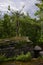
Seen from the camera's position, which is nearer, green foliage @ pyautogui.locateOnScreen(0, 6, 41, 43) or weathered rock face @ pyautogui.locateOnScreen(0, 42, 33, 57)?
weathered rock face @ pyautogui.locateOnScreen(0, 42, 33, 57)

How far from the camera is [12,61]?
1567 centimetres

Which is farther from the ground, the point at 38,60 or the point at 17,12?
the point at 17,12

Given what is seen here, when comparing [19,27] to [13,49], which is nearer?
[13,49]

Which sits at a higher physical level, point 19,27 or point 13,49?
point 19,27

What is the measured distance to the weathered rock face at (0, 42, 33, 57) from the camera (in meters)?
17.5

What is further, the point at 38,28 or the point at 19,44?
the point at 38,28

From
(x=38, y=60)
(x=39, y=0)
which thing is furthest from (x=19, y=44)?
(x=39, y=0)

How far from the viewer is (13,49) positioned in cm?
1792

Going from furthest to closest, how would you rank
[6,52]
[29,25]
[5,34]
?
[29,25], [5,34], [6,52]

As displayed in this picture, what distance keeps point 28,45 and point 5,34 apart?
24.9ft

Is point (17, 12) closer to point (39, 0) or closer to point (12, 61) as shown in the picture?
point (39, 0)

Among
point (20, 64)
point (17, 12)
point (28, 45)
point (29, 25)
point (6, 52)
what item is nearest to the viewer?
point (20, 64)

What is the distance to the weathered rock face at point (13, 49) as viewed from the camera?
688 inches

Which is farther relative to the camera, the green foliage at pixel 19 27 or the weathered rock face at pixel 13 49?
the green foliage at pixel 19 27
